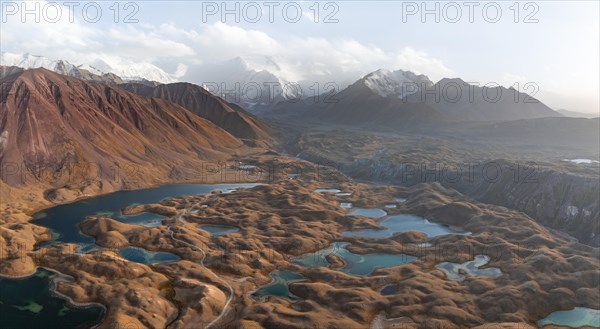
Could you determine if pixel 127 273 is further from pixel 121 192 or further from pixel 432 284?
pixel 121 192

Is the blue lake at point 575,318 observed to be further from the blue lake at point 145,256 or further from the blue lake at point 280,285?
the blue lake at point 145,256

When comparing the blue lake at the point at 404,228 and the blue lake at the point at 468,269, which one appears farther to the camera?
the blue lake at the point at 404,228

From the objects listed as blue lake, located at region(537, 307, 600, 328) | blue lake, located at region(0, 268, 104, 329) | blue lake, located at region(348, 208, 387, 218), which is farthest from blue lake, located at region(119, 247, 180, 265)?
blue lake, located at region(537, 307, 600, 328)

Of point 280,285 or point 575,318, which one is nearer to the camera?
point 575,318

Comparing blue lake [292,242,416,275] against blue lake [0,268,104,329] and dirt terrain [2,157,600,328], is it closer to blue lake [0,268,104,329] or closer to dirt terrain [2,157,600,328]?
dirt terrain [2,157,600,328]

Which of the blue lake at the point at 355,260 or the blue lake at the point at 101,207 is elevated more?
the blue lake at the point at 101,207

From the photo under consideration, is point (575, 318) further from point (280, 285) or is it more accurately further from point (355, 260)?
point (280, 285)

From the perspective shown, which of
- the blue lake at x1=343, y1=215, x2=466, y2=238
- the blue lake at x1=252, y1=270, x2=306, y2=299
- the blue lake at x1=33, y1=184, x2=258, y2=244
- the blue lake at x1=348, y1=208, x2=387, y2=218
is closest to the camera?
the blue lake at x1=252, y1=270, x2=306, y2=299

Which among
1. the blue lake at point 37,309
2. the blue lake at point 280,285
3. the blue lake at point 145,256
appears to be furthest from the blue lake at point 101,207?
the blue lake at point 280,285

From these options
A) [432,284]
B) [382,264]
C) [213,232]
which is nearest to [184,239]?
[213,232]

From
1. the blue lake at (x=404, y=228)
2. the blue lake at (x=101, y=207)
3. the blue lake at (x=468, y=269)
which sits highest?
the blue lake at (x=101, y=207)

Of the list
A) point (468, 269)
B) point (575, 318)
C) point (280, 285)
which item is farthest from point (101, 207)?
point (575, 318)
